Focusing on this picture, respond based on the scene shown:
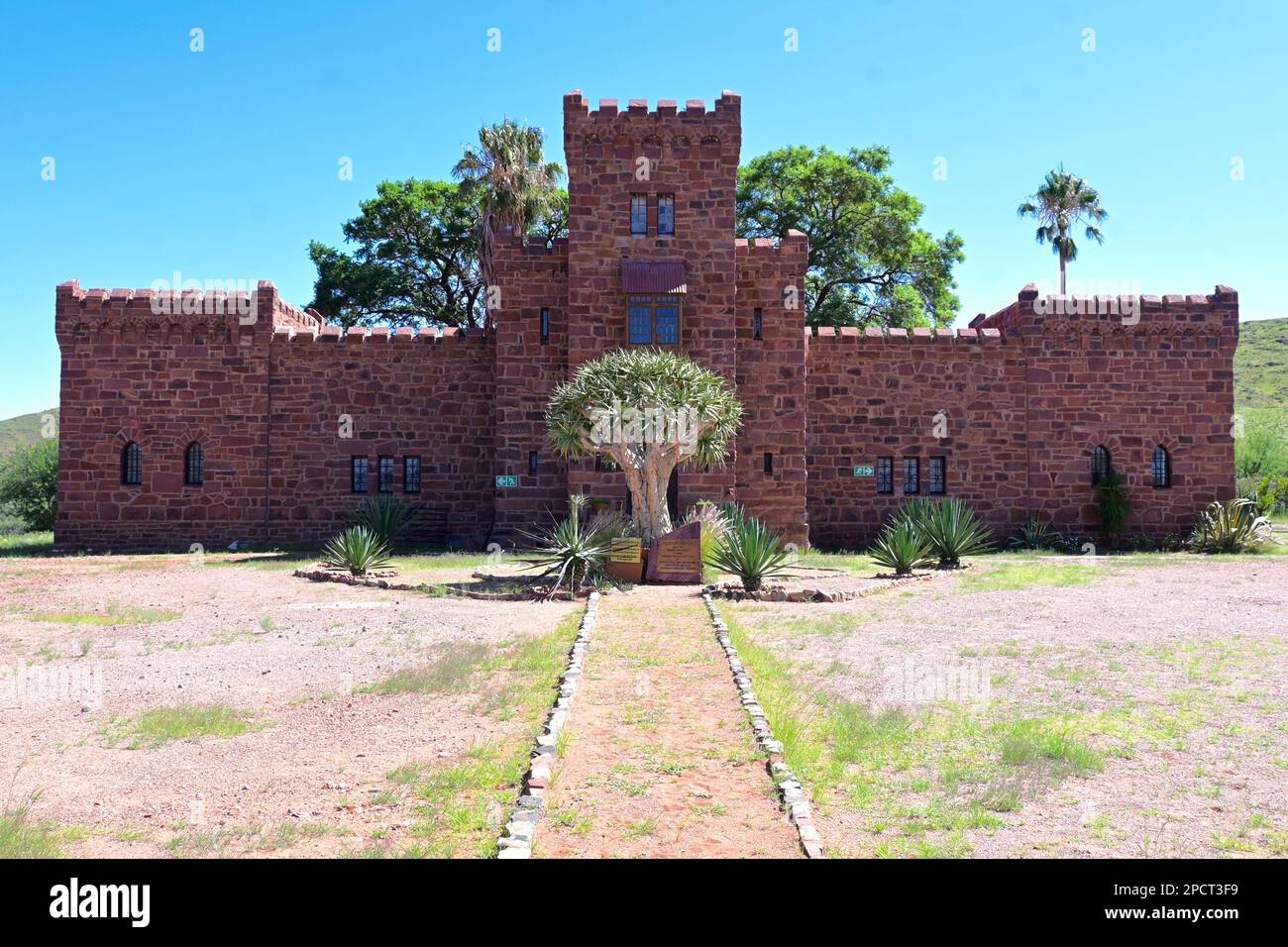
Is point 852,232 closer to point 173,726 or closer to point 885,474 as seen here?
point 885,474

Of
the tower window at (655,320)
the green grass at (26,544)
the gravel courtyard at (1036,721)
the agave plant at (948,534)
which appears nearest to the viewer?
the gravel courtyard at (1036,721)

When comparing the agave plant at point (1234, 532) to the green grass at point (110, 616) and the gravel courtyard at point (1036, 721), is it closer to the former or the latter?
the gravel courtyard at point (1036, 721)

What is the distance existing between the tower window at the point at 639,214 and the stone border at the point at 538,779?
595 inches

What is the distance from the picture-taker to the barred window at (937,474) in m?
23.8

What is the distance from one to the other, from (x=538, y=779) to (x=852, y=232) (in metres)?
33.6

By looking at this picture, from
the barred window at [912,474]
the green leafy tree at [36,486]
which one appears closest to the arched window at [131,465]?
the green leafy tree at [36,486]

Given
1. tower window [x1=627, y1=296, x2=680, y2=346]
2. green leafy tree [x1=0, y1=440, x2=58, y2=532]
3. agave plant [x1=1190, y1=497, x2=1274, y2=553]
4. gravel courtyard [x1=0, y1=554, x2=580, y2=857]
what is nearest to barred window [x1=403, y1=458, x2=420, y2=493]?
tower window [x1=627, y1=296, x2=680, y2=346]

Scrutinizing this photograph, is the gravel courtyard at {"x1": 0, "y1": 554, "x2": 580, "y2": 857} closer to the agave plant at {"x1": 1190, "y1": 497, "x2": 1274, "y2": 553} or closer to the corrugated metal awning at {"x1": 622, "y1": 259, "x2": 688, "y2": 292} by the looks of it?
the corrugated metal awning at {"x1": 622, "y1": 259, "x2": 688, "y2": 292}

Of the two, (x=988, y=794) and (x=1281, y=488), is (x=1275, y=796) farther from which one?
(x=1281, y=488)

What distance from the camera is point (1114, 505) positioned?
915 inches

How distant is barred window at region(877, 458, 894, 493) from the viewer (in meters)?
23.7

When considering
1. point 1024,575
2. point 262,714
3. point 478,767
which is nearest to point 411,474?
point 1024,575

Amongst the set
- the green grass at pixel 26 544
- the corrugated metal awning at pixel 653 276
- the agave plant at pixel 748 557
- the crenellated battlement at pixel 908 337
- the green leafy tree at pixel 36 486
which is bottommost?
the green grass at pixel 26 544
